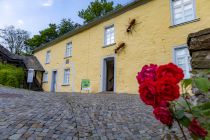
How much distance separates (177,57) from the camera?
1103 centimetres

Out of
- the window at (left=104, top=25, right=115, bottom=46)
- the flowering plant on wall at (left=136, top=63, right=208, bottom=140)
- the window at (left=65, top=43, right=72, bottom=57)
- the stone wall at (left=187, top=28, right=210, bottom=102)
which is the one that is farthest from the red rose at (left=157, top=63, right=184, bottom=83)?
the window at (left=65, top=43, right=72, bottom=57)

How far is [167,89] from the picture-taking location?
3.88 feet

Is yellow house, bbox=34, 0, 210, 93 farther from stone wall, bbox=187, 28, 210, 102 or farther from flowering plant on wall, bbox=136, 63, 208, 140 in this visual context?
flowering plant on wall, bbox=136, 63, 208, 140

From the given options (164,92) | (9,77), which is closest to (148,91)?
(164,92)

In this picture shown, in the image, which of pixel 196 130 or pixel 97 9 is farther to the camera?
pixel 97 9

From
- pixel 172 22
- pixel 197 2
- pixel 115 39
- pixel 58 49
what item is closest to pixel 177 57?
pixel 172 22

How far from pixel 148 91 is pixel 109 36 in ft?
46.9

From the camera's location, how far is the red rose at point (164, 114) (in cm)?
125

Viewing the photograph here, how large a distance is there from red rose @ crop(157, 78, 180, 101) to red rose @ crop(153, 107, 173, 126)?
96 mm

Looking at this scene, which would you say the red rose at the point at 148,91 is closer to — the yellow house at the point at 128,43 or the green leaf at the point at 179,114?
the green leaf at the point at 179,114

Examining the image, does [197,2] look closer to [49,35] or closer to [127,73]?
[127,73]

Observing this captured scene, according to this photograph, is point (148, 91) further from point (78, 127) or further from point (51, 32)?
point (51, 32)

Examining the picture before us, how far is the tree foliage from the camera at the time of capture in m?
35.1

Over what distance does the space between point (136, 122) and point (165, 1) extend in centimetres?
907
